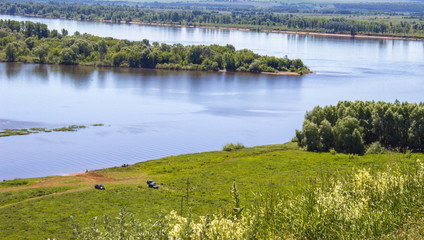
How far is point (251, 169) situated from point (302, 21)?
151772 millimetres

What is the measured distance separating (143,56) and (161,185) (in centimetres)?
6124

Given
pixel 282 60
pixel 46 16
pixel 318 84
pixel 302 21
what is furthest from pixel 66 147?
pixel 46 16

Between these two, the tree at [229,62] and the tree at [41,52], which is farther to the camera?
the tree at [229,62]

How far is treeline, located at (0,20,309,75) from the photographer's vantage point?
91312 millimetres

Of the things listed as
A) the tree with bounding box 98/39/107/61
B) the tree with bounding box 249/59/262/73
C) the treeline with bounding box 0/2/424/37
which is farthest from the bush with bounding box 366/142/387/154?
the treeline with bounding box 0/2/424/37

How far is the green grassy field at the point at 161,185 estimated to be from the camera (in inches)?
1010

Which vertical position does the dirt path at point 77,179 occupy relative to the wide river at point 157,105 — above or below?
below

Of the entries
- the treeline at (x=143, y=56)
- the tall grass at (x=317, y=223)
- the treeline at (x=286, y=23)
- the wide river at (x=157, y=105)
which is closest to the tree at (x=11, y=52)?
the treeline at (x=143, y=56)

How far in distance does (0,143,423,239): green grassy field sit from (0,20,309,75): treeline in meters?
49.4

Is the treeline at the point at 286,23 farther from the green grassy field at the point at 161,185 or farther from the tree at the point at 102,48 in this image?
the green grassy field at the point at 161,185

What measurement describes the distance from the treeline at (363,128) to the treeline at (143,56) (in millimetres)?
44364

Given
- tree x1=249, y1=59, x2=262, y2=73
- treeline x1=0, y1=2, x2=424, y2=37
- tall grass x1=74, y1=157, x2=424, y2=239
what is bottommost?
tall grass x1=74, y1=157, x2=424, y2=239

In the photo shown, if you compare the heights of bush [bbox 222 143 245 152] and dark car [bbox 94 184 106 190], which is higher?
bush [bbox 222 143 245 152]

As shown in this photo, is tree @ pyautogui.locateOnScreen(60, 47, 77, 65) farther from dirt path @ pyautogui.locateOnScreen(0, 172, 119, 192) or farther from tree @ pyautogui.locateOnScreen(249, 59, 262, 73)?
dirt path @ pyautogui.locateOnScreen(0, 172, 119, 192)
